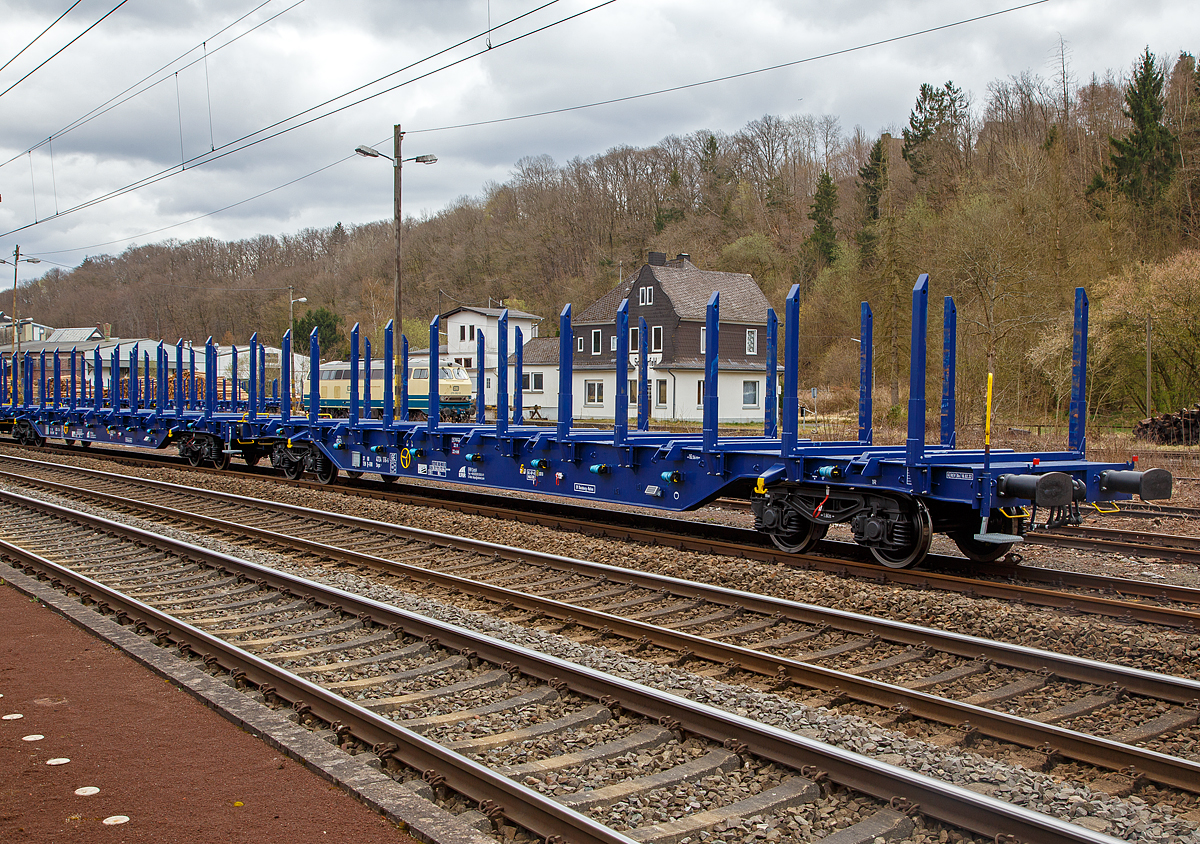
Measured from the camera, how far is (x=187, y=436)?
21.9m

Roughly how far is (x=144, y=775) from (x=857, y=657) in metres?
4.52

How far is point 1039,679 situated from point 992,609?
1776mm

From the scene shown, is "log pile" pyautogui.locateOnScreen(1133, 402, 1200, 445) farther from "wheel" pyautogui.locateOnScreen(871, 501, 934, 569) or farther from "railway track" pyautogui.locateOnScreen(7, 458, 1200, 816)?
"railway track" pyautogui.locateOnScreen(7, 458, 1200, 816)

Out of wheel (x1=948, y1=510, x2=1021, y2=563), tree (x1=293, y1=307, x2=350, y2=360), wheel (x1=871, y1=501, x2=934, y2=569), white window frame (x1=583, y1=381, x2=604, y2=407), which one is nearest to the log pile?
wheel (x1=948, y1=510, x2=1021, y2=563)

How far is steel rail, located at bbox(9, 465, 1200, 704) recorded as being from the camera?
534 cm

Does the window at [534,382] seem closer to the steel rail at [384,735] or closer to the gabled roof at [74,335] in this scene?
the steel rail at [384,735]

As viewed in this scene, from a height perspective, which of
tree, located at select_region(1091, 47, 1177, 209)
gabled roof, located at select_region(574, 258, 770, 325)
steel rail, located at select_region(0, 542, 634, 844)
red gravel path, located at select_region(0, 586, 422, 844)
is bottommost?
red gravel path, located at select_region(0, 586, 422, 844)

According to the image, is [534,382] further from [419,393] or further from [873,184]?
[873,184]

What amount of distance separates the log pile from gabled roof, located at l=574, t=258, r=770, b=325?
2066 cm

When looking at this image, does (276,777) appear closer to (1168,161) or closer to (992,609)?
(992,609)

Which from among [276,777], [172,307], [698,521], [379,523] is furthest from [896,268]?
[172,307]

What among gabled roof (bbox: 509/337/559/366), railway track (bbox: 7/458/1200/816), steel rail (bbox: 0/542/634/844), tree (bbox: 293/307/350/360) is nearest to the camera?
steel rail (bbox: 0/542/634/844)

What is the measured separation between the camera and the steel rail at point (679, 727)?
3.50 m

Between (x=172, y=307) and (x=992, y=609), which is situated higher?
(x=172, y=307)
